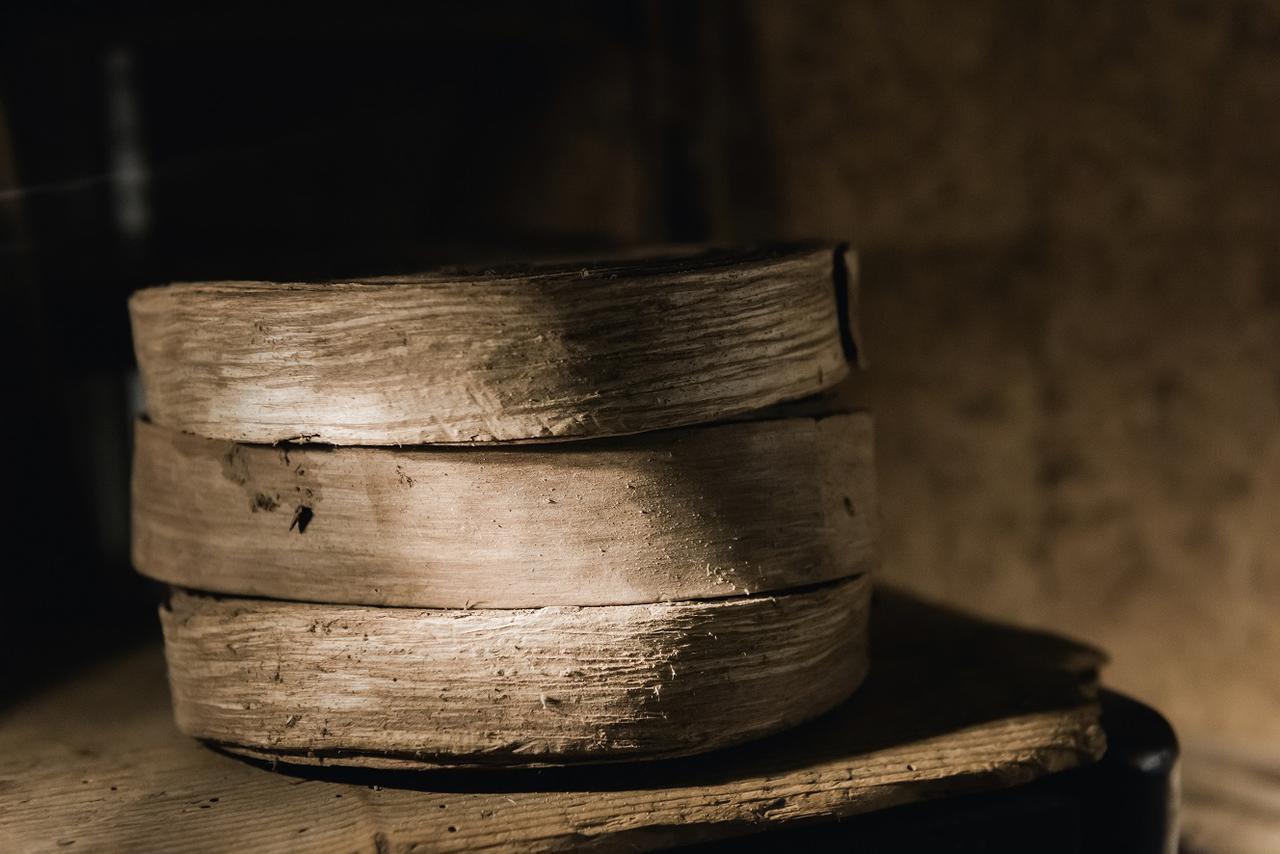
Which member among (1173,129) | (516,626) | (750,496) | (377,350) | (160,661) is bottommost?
(160,661)

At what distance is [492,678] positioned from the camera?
1.18 m

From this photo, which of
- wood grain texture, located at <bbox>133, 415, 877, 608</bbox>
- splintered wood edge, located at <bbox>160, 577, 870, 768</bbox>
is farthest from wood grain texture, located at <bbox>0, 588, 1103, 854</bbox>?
wood grain texture, located at <bbox>133, 415, 877, 608</bbox>

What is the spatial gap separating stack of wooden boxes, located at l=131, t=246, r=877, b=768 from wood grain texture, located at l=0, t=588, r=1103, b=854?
43mm

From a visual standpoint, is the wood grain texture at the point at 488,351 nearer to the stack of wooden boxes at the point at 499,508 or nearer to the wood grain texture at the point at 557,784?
the stack of wooden boxes at the point at 499,508

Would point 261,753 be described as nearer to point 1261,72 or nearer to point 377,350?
point 377,350

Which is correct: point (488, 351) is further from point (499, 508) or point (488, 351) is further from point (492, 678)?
point (492, 678)

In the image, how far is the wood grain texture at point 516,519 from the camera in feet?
3.92

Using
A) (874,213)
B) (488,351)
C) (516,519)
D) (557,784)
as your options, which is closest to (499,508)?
(516,519)

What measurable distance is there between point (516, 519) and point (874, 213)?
1.69 meters

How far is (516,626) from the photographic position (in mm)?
1186

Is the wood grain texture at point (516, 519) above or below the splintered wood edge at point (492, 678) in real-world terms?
above

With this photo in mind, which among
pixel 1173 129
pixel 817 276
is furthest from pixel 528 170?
pixel 817 276

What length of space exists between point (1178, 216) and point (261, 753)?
206 centimetres

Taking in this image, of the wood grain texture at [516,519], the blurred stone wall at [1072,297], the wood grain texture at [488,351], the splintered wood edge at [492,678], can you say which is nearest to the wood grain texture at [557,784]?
the splintered wood edge at [492,678]
